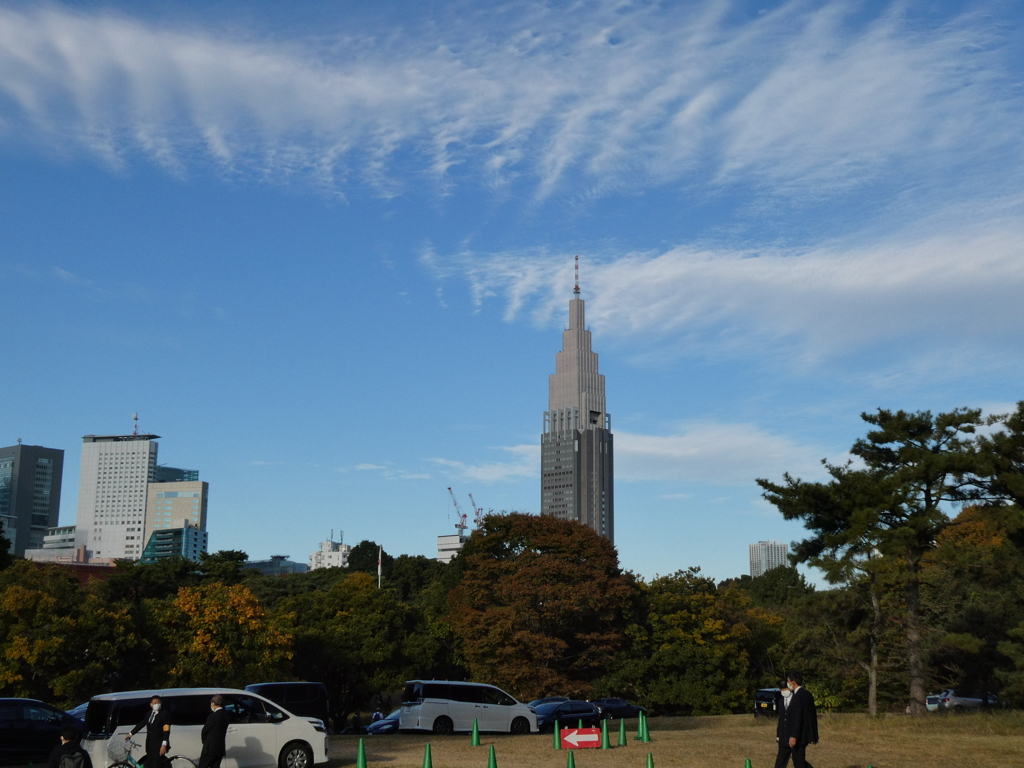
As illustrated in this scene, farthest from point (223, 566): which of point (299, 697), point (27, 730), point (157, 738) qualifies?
point (157, 738)

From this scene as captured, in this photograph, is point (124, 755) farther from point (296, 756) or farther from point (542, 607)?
point (542, 607)

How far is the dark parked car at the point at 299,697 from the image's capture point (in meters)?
30.1

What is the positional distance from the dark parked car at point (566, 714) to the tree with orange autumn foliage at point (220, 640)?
1224cm

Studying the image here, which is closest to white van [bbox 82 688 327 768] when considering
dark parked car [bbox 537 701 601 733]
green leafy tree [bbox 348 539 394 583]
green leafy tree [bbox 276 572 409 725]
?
dark parked car [bbox 537 701 601 733]

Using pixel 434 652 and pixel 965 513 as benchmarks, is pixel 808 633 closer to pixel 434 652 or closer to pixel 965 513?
pixel 965 513

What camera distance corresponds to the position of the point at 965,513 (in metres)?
46.9

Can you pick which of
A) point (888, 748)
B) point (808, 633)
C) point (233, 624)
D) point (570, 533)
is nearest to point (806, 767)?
point (888, 748)

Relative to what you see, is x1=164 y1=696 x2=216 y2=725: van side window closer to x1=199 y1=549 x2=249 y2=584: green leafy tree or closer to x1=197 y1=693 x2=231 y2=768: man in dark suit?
x1=197 y1=693 x2=231 y2=768: man in dark suit

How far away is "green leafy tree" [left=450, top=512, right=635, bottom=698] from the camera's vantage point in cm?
4147

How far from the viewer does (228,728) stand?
58.8 ft

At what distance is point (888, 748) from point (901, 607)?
44.0 feet

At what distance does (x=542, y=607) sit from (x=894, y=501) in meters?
17.1

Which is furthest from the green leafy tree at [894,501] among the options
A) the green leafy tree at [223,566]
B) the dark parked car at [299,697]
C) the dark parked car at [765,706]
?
the green leafy tree at [223,566]

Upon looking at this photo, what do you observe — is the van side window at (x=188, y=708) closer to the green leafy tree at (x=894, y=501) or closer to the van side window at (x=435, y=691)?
the van side window at (x=435, y=691)
